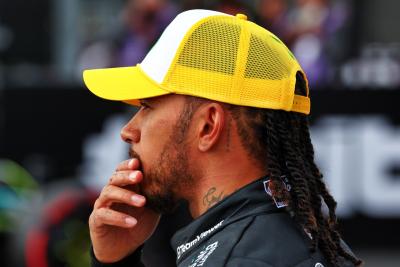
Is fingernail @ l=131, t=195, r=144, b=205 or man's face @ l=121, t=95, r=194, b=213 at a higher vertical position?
man's face @ l=121, t=95, r=194, b=213

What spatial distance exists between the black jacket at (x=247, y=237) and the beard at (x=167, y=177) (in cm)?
11

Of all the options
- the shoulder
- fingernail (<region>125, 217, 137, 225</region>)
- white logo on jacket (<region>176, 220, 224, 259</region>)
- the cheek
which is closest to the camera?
the shoulder

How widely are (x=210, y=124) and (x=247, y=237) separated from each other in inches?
13.0

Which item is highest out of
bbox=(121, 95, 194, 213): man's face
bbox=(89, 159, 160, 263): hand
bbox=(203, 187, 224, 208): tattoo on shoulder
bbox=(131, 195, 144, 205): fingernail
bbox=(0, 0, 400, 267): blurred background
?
bbox=(121, 95, 194, 213): man's face

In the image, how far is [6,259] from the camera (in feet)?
24.4

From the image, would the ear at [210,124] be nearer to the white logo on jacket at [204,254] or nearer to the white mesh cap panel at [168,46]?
the white mesh cap panel at [168,46]

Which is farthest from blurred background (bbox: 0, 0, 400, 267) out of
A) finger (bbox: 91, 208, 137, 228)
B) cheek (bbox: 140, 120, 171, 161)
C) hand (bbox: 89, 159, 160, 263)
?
cheek (bbox: 140, 120, 171, 161)

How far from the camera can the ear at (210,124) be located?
8.00ft

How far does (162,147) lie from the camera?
99.4 inches

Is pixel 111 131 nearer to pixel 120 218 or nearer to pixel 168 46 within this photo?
pixel 120 218

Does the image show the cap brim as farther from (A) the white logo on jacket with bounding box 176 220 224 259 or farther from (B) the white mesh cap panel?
(A) the white logo on jacket with bounding box 176 220 224 259

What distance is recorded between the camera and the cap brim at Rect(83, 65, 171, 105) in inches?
98.5

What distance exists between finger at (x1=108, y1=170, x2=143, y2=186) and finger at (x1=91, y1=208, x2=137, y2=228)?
0.09 m

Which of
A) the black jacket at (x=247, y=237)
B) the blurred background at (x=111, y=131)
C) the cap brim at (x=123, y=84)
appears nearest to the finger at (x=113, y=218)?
the black jacket at (x=247, y=237)
